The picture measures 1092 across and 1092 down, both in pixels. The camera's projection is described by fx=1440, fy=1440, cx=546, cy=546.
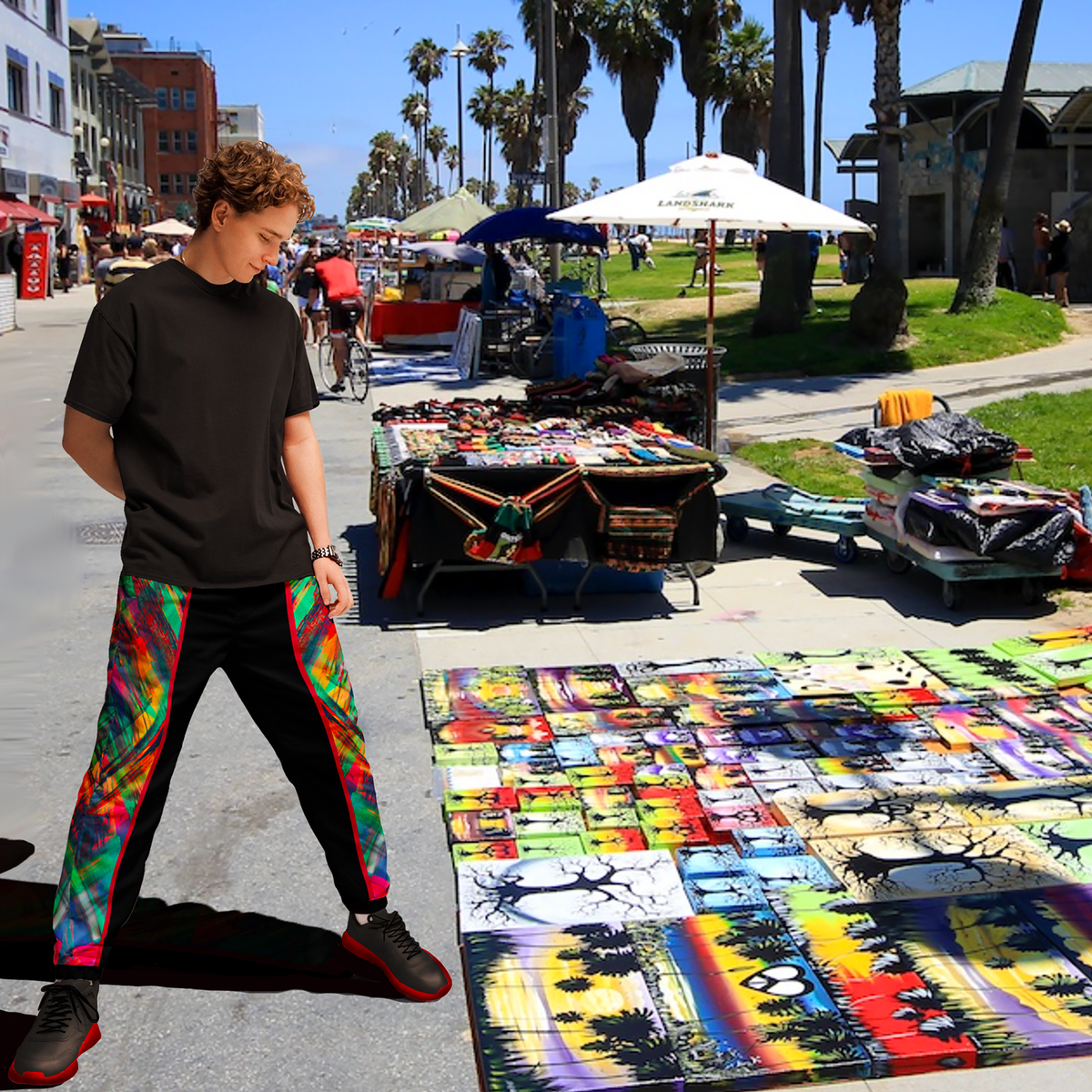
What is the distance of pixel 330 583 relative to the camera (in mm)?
3830

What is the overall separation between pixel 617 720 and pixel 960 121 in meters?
31.4

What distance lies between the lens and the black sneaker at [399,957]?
3.95 meters

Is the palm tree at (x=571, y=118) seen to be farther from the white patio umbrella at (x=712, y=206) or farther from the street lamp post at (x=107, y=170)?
the white patio umbrella at (x=712, y=206)

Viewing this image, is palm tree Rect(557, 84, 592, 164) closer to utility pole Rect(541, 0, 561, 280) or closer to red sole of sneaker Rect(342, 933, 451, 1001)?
utility pole Rect(541, 0, 561, 280)

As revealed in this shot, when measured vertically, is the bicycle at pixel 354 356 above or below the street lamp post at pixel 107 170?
below

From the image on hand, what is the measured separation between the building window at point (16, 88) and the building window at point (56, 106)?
5.32 metres

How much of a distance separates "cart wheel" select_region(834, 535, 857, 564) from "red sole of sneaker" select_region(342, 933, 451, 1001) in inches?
239

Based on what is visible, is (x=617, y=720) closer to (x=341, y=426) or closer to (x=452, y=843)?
(x=452, y=843)

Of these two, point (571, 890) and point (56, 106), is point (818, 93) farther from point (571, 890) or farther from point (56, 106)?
point (571, 890)

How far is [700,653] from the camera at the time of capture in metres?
7.49

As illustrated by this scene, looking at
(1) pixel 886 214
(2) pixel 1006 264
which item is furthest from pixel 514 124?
(1) pixel 886 214

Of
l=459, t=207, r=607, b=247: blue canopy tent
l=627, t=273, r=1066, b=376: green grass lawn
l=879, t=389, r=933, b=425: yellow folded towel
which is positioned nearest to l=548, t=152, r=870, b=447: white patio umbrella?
l=879, t=389, r=933, b=425: yellow folded towel

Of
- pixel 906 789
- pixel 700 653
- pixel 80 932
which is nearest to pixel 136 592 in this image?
pixel 80 932

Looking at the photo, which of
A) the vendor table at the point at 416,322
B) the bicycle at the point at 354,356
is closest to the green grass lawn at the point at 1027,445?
the bicycle at the point at 354,356
